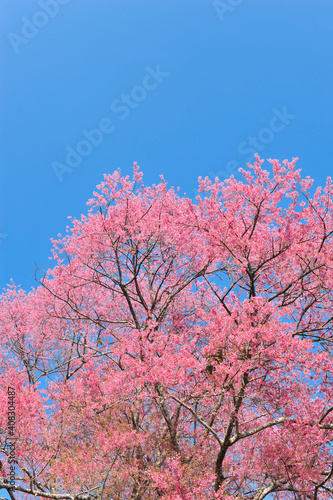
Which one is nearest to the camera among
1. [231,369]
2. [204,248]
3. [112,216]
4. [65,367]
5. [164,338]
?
[231,369]

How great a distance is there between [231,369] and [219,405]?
4.97ft

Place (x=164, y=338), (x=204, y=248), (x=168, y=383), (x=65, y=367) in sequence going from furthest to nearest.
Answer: (x=65, y=367)
(x=204, y=248)
(x=164, y=338)
(x=168, y=383)

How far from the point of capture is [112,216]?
1277 centimetres

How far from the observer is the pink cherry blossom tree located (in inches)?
332

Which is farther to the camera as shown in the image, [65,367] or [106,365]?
[65,367]

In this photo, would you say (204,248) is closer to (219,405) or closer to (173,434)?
(219,405)

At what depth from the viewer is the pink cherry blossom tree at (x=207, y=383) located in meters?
8.42

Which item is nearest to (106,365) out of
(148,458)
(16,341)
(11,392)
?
(148,458)

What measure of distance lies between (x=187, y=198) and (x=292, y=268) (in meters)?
3.52

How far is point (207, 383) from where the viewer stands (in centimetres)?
931

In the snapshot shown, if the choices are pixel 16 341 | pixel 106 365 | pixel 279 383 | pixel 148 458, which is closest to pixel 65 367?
pixel 106 365

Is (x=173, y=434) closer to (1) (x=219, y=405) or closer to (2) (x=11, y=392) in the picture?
(1) (x=219, y=405)

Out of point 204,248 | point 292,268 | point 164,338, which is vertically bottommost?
point 164,338

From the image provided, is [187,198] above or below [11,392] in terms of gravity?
above
